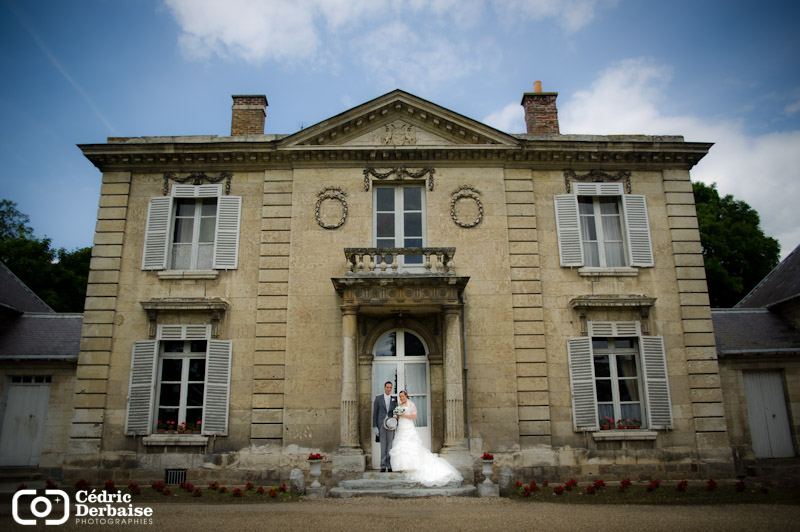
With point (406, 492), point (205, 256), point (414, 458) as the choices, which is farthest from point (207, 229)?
point (406, 492)

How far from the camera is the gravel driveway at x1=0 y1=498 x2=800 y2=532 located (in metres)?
7.13

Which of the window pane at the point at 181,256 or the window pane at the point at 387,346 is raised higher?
the window pane at the point at 181,256

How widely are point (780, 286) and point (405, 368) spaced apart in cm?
1117

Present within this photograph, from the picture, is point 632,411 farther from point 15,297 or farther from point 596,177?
point 15,297

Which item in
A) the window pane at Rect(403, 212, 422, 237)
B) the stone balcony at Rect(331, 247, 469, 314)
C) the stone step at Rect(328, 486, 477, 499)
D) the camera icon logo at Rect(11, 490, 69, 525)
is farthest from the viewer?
the window pane at Rect(403, 212, 422, 237)

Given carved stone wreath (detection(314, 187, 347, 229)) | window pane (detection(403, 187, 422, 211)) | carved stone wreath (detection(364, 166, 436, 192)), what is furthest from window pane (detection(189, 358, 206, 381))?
window pane (detection(403, 187, 422, 211))

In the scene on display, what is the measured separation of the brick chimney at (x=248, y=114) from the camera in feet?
46.3

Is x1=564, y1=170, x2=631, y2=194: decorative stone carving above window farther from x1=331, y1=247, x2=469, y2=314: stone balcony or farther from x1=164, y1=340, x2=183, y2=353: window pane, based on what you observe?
x1=164, y1=340, x2=183, y2=353: window pane

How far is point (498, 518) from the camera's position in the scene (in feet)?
25.0

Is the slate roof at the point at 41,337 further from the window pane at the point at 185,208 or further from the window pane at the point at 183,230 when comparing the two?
the window pane at the point at 185,208

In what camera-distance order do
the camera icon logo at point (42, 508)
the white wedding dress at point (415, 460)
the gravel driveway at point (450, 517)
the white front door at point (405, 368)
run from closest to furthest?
the gravel driveway at point (450, 517) < the camera icon logo at point (42, 508) < the white wedding dress at point (415, 460) < the white front door at point (405, 368)

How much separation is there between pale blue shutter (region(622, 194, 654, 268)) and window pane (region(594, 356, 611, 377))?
2458 millimetres

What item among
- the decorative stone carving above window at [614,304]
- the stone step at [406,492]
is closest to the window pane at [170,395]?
the stone step at [406,492]

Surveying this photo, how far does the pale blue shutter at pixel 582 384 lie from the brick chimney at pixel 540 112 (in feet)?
18.7
